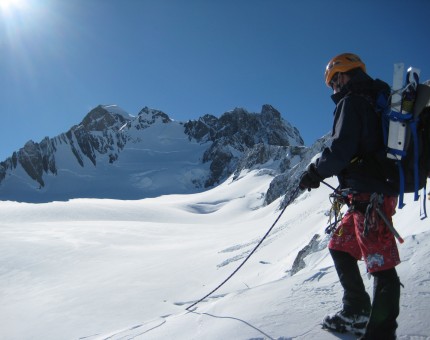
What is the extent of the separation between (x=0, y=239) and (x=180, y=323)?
2220 centimetres

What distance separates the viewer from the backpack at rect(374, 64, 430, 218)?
286cm

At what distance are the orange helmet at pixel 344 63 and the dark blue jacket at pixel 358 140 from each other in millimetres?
225

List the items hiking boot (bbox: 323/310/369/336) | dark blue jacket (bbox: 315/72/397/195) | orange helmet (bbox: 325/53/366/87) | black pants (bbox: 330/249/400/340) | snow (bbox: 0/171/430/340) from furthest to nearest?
→ snow (bbox: 0/171/430/340), orange helmet (bbox: 325/53/366/87), hiking boot (bbox: 323/310/369/336), dark blue jacket (bbox: 315/72/397/195), black pants (bbox: 330/249/400/340)

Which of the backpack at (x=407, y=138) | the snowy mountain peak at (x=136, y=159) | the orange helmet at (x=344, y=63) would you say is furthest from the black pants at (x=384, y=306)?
the snowy mountain peak at (x=136, y=159)

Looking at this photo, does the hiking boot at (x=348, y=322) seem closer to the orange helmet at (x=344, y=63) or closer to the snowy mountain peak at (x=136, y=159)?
the orange helmet at (x=344, y=63)

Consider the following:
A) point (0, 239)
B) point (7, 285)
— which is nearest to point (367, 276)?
point (7, 285)

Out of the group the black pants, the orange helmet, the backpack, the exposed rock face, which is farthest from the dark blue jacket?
the exposed rock face

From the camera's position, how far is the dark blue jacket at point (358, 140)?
299cm

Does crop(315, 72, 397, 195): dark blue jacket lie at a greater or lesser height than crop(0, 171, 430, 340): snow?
greater

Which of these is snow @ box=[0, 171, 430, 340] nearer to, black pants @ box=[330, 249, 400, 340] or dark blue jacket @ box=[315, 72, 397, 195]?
black pants @ box=[330, 249, 400, 340]

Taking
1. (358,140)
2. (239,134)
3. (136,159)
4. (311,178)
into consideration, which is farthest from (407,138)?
(239,134)

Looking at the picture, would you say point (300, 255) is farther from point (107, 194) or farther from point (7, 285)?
point (107, 194)

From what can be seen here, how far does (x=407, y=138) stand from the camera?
2.86m

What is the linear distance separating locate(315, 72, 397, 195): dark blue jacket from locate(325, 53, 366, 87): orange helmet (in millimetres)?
225
